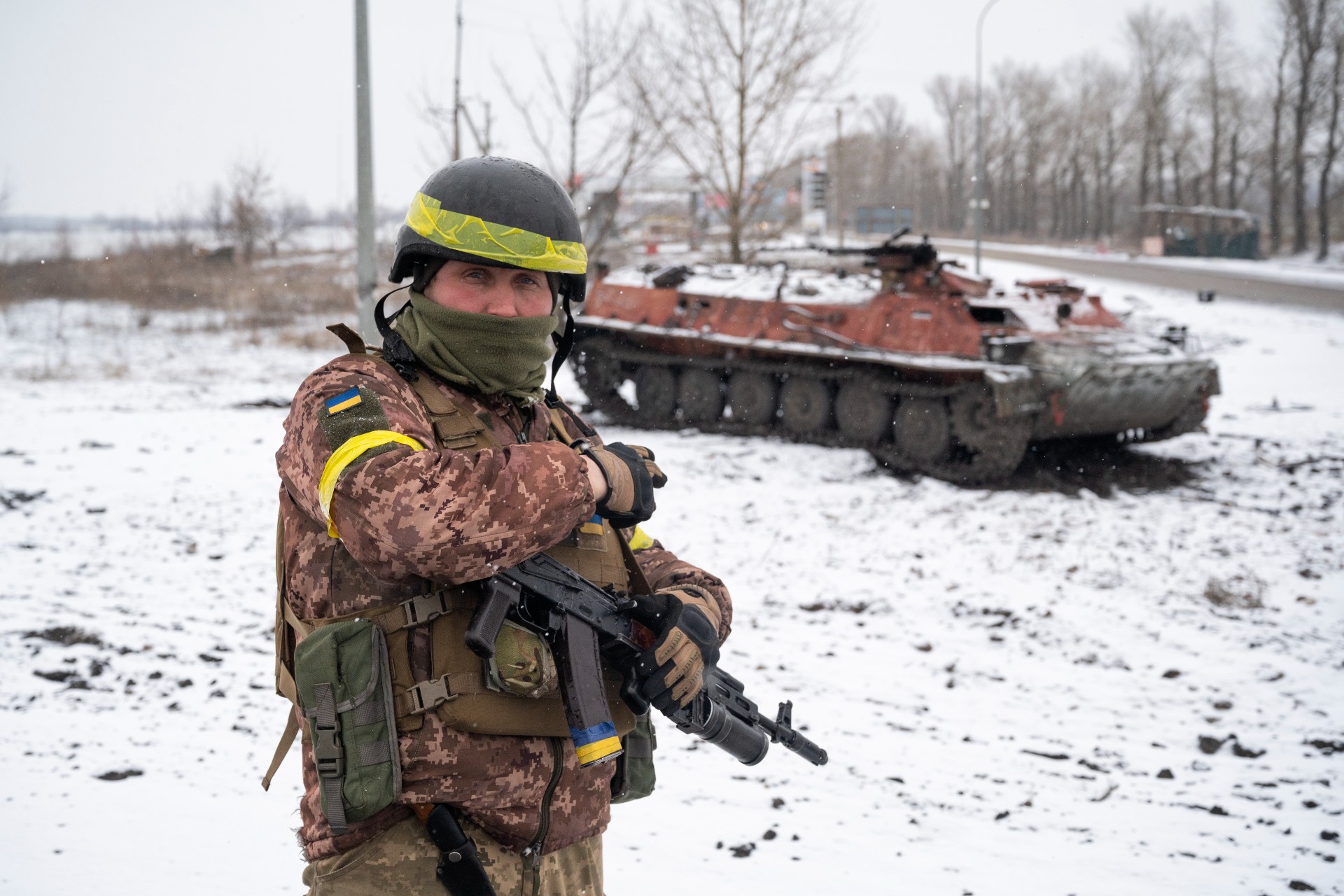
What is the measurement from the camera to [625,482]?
1.88 m

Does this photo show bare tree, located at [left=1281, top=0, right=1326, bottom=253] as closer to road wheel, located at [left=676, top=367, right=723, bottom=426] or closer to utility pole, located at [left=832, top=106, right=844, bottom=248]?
utility pole, located at [left=832, top=106, right=844, bottom=248]

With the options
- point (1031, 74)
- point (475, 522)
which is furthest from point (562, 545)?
point (1031, 74)

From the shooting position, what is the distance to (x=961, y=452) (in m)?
11.1

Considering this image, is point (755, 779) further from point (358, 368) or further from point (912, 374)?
point (912, 374)

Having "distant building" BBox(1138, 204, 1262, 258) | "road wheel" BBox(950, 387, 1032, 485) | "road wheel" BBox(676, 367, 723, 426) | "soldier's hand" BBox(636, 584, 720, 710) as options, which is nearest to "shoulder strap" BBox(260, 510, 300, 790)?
"soldier's hand" BBox(636, 584, 720, 710)

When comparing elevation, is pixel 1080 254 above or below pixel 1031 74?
below

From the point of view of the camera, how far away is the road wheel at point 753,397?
492 inches

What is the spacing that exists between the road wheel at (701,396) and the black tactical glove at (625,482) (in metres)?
10.9

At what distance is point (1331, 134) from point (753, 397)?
30.0m

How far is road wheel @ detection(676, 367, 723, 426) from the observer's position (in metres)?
13.0

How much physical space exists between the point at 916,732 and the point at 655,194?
43.8 ft

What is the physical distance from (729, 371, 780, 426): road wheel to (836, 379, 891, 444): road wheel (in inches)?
37.1

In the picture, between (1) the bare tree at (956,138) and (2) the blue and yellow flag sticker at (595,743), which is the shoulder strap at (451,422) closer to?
(2) the blue and yellow flag sticker at (595,743)

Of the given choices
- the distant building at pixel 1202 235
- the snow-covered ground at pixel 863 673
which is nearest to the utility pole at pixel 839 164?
the snow-covered ground at pixel 863 673
